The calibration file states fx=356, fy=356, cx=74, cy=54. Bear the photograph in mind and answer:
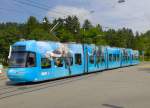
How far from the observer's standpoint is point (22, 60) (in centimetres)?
2220

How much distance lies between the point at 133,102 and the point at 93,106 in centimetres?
181

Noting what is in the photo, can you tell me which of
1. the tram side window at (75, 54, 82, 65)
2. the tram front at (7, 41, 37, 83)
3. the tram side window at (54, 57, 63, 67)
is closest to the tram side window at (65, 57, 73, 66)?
the tram side window at (54, 57, 63, 67)

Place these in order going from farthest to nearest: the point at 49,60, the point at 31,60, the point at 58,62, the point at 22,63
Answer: the point at 58,62 < the point at 49,60 < the point at 31,60 < the point at 22,63

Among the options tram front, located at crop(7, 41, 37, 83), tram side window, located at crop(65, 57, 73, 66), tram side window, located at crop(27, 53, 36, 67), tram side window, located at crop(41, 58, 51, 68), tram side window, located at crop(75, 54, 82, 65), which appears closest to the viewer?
tram front, located at crop(7, 41, 37, 83)

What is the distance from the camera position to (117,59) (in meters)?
47.1

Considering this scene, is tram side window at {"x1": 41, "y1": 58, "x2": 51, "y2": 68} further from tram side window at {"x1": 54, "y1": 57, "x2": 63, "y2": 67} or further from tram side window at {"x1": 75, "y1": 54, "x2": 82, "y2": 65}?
tram side window at {"x1": 75, "y1": 54, "x2": 82, "y2": 65}

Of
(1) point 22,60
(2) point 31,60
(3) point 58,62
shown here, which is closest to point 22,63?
(1) point 22,60

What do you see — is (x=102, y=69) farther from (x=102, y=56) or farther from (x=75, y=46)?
(x=75, y=46)

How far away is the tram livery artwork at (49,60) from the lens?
868 inches

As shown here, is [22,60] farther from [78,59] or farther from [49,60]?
[78,59]

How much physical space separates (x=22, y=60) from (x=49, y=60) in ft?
9.24

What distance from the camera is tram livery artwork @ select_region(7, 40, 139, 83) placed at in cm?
2205

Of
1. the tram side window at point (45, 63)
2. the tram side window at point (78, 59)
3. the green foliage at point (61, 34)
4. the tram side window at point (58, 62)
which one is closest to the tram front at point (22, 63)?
the tram side window at point (45, 63)

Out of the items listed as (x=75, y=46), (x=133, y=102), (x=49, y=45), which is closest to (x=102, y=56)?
(x=75, y=46)
